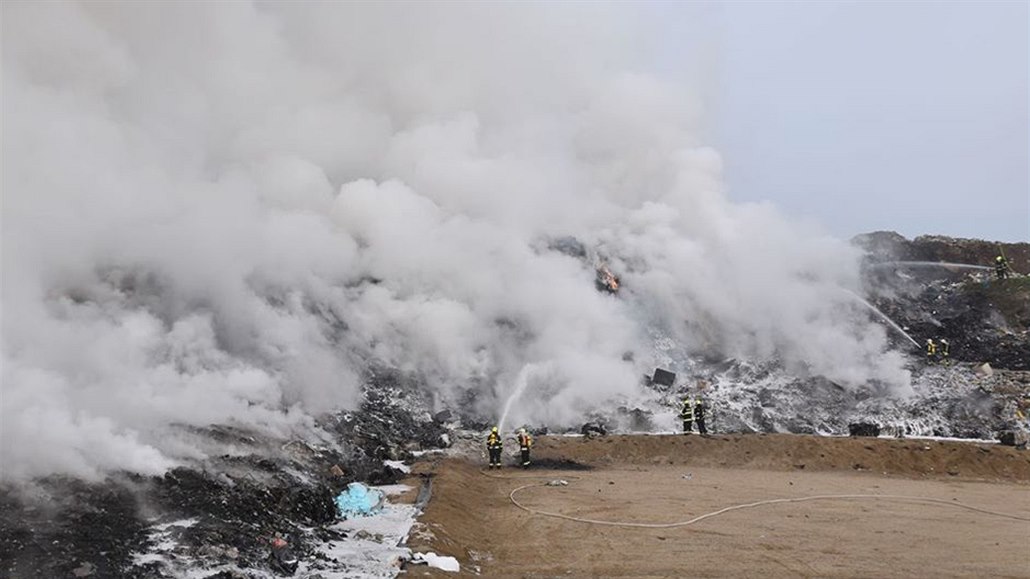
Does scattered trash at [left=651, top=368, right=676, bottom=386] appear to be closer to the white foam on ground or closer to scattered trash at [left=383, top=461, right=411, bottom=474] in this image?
scattered trash at [left=383, top=461, right=411, bottom=474]

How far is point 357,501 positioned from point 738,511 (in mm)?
6871

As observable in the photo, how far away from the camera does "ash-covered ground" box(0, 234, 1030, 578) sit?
8273mm

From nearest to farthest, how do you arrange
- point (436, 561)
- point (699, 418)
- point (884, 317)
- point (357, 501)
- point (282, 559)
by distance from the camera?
1. point (282, 559)
2. point (436, 561)
3. point (357, 501)
4. point (699, 418)
5. point (884, 317)

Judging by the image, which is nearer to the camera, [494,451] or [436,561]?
[436,561]

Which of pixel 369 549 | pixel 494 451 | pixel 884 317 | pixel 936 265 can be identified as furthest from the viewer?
pixel 936 265

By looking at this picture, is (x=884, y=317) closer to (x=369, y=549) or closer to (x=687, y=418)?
(x=687, y=418)

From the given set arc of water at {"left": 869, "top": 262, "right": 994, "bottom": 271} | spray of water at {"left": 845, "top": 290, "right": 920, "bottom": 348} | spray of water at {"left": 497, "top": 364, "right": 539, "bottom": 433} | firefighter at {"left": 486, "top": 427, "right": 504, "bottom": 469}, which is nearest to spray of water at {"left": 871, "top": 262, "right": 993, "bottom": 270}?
arc of water at {"left": 869, "top": 262, "right": 994, "bottom": 271}

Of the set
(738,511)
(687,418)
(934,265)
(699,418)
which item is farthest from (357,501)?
(934,265)

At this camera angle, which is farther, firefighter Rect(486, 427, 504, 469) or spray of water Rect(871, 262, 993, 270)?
spray of water Rect(871, 262, 993, 270)

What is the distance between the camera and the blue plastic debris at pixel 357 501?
1213cm

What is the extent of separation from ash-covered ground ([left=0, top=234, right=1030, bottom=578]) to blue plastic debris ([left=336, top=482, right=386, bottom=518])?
348 millimetres

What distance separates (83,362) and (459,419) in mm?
11404

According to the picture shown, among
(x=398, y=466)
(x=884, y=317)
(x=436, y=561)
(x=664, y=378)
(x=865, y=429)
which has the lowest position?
(x=436, y=561)

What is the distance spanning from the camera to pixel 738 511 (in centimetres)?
1294
